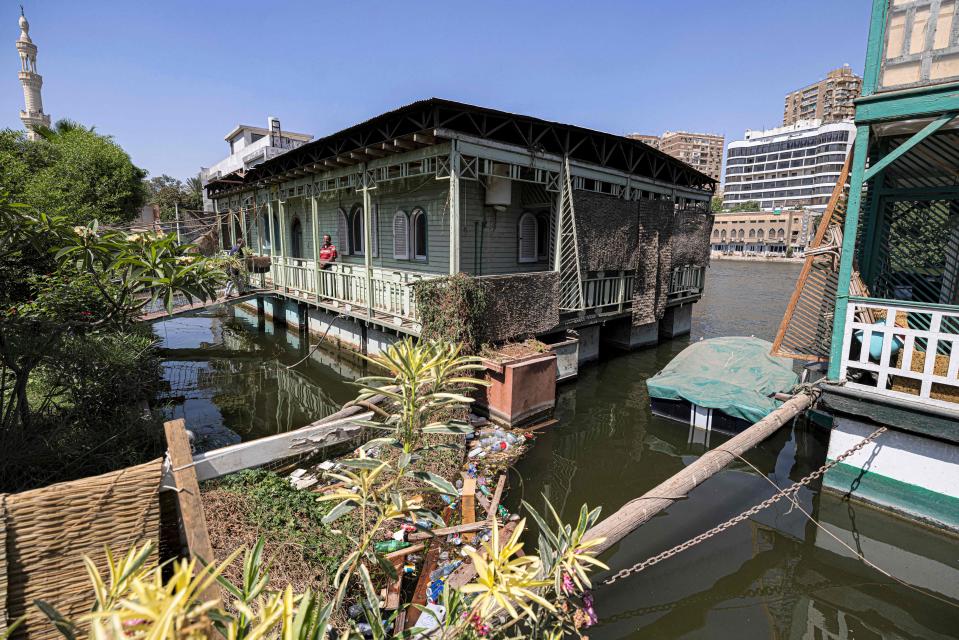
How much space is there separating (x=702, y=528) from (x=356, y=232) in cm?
1285

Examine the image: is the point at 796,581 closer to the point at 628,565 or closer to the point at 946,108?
the point at 628,565

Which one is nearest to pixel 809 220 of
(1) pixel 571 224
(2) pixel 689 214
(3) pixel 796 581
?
(2) pixel 689 214

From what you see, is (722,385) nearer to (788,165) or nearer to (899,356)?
(899,356)

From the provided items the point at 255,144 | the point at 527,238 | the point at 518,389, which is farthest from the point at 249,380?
the point at 255,144

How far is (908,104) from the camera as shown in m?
4.91

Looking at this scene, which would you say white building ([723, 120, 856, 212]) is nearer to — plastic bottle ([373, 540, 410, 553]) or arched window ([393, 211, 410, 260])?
arched window ([393, 211, 410, 260])

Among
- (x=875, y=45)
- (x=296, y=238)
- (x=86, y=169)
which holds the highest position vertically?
(x=86, y=169)

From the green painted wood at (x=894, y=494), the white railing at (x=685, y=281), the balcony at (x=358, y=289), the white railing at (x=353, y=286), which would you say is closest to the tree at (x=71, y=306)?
the balcony at (x=358, y=289)

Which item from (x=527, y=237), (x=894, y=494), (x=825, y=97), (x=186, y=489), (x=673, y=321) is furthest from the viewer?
(x=825, y=97)

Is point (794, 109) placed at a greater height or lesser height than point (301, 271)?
greater

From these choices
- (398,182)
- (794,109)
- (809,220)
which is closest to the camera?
(398,182)

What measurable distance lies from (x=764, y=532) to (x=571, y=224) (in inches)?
274

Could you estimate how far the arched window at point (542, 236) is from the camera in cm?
1265

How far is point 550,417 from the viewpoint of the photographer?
8.83 m
